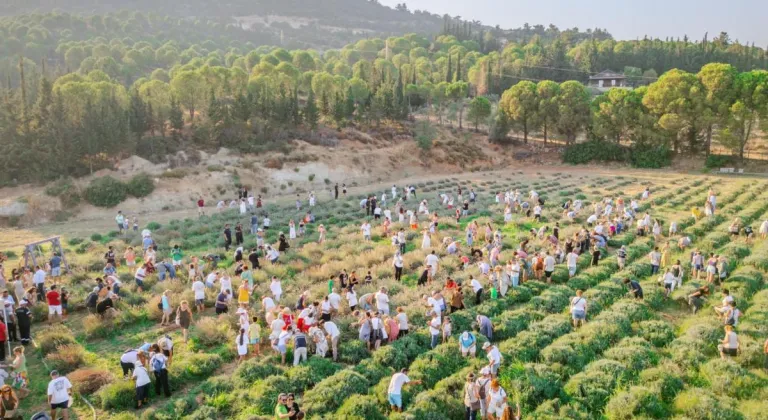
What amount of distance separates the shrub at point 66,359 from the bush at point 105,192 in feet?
83.0

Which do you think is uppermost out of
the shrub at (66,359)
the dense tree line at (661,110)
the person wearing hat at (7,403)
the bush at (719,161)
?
the dense tree line at (661,110)

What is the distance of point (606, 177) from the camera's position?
49.9 metres

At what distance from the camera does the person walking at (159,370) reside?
11.8 m

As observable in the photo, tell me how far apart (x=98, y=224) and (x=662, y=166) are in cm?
5187

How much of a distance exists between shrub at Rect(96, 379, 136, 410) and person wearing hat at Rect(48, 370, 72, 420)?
0.75m

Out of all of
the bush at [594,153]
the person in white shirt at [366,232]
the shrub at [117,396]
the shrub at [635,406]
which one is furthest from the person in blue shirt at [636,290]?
the bush at [594,153]

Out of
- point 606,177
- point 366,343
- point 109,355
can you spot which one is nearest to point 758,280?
point 366,343

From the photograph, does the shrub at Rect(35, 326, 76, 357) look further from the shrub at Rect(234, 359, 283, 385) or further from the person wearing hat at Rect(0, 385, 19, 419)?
the shrub at Rect(234, 359, 283, 385)

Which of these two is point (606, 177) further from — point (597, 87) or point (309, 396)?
point (597, 87)

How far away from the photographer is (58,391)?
420 inches

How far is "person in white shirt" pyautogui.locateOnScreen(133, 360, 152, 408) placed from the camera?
11.4 m

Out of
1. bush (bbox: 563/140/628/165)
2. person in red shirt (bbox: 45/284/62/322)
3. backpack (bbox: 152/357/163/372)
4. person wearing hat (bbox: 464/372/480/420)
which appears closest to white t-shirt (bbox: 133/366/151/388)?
backpack (bbox: 152/357/163/372)

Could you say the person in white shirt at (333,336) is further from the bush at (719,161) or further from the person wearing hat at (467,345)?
the bush at (719,161)

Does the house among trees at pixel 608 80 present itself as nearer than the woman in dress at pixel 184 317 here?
No
